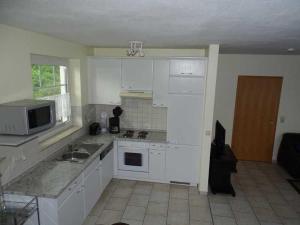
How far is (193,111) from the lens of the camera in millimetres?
3859

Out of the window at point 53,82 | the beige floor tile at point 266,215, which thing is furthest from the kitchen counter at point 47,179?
the beige floor tile at point 266,215

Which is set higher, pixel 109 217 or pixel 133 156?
pixel 133 156

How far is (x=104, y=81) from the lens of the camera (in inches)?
166

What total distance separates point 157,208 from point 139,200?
35 centimetres

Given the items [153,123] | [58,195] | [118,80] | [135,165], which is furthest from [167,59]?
[58,195]

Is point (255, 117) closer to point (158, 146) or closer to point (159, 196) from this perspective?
point (158, 146)

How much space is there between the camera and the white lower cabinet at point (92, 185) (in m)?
3.04

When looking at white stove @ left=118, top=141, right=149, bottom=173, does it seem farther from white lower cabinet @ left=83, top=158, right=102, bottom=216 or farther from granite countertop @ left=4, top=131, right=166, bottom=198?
granite countertop @ left=4, top=131, right=166, bottom=198

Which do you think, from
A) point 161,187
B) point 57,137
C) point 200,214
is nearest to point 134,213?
point 161,187

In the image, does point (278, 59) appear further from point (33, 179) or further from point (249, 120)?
point (33, 179)

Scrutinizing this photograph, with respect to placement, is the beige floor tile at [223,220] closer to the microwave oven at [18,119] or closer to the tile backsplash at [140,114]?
the tile backsplash at [140,114]

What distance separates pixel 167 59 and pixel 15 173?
2.79m

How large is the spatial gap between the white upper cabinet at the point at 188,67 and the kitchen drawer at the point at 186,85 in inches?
3.3

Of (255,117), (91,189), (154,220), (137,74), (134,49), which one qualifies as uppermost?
(134,49)
